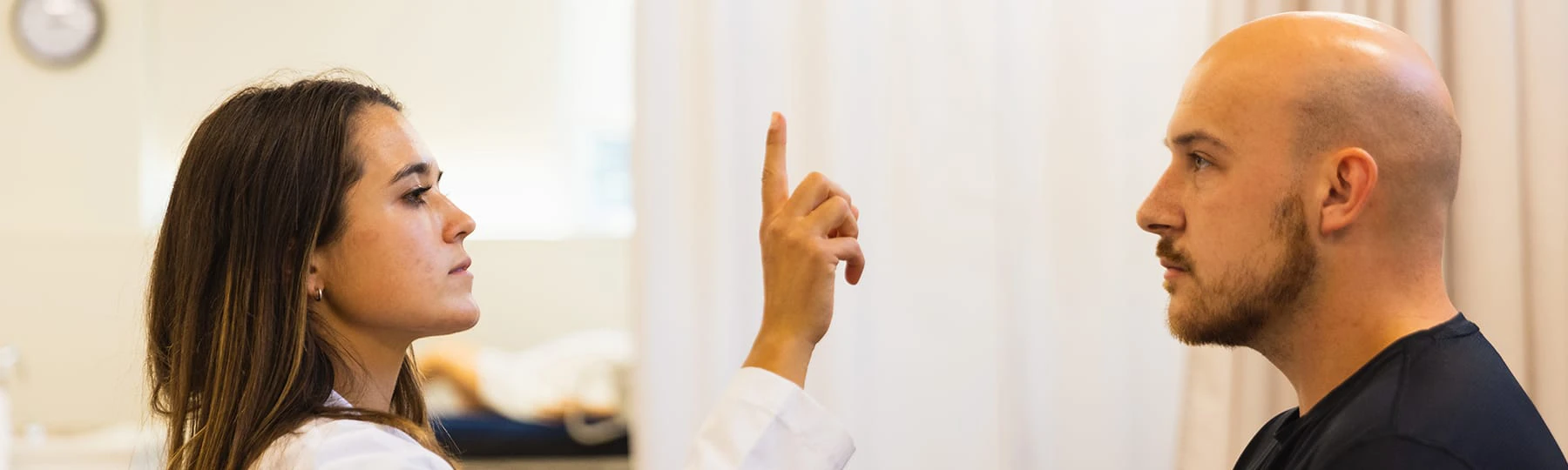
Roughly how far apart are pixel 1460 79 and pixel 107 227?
369 centimetres

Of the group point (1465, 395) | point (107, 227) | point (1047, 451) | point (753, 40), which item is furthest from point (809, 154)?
point (107, 227)

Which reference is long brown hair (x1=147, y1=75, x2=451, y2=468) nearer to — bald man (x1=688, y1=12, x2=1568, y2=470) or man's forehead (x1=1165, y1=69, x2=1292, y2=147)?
bald man (x1=688, y1=12, x2=1568, y2=470)

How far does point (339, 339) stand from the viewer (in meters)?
1.27

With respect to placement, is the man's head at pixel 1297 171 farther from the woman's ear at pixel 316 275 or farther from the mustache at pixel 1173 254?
the woman's ear at pixel 316 275

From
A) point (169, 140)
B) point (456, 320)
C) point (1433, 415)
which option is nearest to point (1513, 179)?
point (1433, 415)

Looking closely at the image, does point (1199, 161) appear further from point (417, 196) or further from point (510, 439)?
point (510, 439)

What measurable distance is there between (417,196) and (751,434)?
40 cm

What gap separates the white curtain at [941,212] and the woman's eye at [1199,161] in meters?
0.94

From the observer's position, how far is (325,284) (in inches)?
48.9

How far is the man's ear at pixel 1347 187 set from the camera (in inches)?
41.6

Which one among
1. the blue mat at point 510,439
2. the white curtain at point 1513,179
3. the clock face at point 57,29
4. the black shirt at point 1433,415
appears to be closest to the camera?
the black shirt at point 1433,415

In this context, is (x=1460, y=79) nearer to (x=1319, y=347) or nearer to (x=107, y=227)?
(x=1319, y=347)

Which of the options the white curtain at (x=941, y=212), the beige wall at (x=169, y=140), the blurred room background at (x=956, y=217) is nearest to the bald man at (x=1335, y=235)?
the blurred room background at (x=956, y=217)

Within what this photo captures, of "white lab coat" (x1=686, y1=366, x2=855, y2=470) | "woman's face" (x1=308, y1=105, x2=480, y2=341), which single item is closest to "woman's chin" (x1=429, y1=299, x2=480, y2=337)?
"woman's face" (x1=308, y1=105, x2=480, y2=341)
